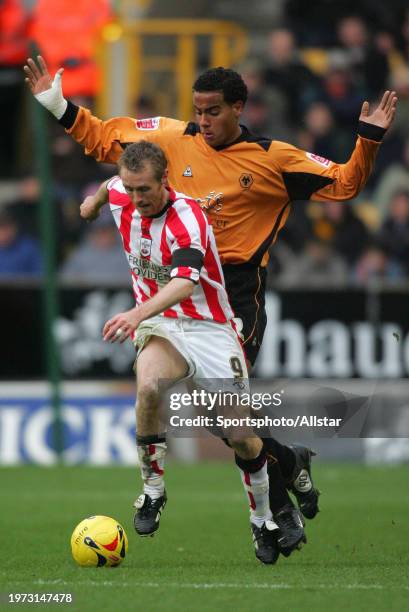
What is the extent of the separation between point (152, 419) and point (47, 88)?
6.83 ft

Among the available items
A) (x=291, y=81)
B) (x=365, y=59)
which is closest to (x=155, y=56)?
(x=291, y=81)

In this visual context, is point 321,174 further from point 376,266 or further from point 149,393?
point 376,266

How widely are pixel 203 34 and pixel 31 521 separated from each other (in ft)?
33.4

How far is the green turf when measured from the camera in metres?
6.58

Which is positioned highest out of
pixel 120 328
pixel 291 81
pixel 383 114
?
pixel 383 114

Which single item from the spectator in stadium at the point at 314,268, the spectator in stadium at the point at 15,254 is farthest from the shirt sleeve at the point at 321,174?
the spectator in stadium at the point at 15,254

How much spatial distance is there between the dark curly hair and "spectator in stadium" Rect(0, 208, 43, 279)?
25.9 ft

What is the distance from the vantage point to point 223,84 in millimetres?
8133

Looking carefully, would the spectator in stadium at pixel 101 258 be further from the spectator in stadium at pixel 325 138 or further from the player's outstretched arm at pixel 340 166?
the player's outstretched arm at pixel 340 166

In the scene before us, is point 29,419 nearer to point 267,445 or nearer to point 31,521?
point 31,521

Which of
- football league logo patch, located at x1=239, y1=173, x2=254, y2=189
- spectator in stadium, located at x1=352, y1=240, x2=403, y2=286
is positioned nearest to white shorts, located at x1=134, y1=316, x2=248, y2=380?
football league logo patch, located at x1=239, y1=173, x2=254, y2=189

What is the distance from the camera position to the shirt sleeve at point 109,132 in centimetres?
849

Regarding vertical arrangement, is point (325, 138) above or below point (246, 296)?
below

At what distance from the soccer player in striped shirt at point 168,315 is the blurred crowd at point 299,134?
7358 millimetres
